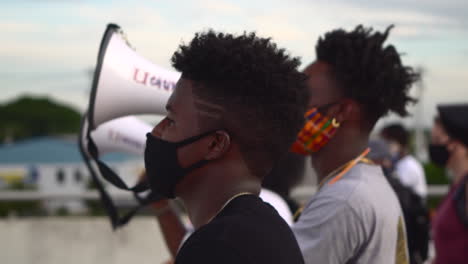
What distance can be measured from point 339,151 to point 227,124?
38.8 inches

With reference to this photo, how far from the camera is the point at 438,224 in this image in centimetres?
411

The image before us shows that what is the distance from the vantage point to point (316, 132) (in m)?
2.97

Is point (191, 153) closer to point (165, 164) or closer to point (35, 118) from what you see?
point (165, 164)

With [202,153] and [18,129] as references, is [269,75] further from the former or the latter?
[18,129]

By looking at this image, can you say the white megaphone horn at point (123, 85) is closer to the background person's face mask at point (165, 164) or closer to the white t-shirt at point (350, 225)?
the white t-shirt at point (350, 225)

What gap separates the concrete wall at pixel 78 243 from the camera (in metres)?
8.08

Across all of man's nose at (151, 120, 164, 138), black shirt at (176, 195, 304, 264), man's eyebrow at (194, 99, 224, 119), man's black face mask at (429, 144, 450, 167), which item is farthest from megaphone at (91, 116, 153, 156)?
man's black face mask at (429, 144, 450, 167)

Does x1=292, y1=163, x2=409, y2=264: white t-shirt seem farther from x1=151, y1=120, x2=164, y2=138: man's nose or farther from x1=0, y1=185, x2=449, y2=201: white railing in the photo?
x1=0, y1=185, x2=449, y2=201: white railing

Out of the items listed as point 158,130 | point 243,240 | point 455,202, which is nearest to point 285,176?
point 455,202

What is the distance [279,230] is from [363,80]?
1.26m

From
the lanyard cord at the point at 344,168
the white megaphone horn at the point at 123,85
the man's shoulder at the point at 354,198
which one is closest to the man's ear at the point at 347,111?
the lanyard cord at the point at 344,168

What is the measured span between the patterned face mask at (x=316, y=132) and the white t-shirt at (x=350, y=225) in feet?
0.85

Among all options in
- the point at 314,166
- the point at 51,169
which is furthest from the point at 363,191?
the point at 51,169

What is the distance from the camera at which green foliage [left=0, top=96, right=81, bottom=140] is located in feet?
481
